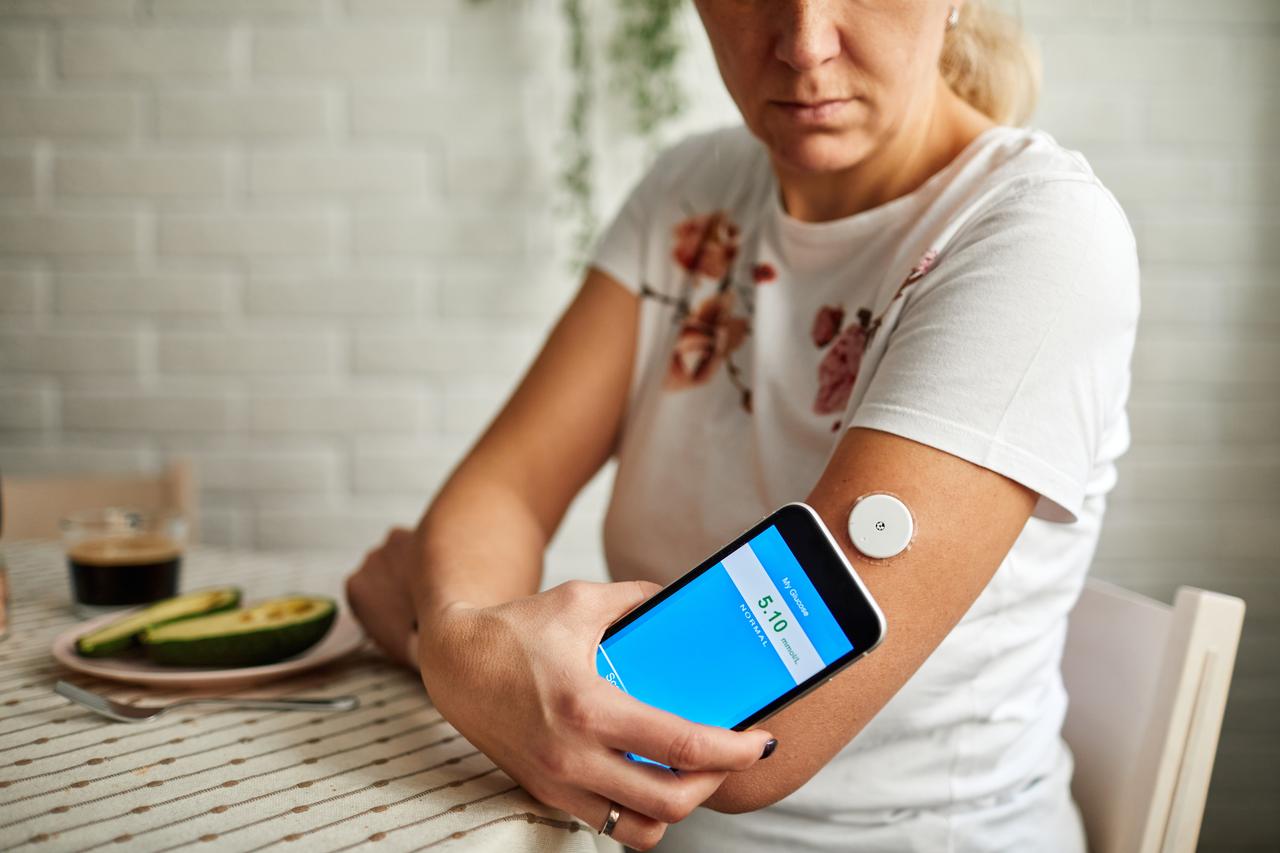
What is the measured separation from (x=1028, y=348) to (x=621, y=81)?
128 cm

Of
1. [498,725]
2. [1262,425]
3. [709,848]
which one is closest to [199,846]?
[498,725]

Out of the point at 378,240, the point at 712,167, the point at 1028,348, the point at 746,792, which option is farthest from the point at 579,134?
the point at 746,792

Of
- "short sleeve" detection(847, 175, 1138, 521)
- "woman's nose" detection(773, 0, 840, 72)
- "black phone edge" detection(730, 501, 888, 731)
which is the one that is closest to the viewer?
"black phone edge" detection(730, 501, 888, 731)

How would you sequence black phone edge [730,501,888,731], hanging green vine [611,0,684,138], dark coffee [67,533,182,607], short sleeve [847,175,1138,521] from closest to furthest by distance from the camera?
1. black phone edge [730,501,888,731]
2. short sleeve [847,175,1138,521]
3. dark coffee [67,533,182,607]
4. hanging green vine [611,0,684,138]

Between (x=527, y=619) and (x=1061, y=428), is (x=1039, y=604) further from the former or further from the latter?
(x=527, y=619)

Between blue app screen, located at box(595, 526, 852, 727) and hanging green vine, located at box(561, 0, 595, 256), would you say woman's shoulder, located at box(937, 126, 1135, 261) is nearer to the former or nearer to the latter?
blue app screen, located at box(595, 526, 852, 727)

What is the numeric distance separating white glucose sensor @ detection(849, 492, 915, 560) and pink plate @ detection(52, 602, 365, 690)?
0.44 metres

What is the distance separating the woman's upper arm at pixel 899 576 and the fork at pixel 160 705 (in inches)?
11.6

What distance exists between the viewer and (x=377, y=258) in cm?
179

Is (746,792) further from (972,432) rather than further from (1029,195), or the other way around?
(1029,195)

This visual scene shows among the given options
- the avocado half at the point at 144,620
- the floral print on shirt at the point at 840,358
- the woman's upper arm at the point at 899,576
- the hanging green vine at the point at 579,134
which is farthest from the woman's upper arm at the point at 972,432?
the hanging green vine at the point at 579,134

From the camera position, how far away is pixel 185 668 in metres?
0.77

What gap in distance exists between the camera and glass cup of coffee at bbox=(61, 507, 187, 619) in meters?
0.93

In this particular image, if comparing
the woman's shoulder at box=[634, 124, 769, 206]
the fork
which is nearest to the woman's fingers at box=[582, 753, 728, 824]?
the fork
